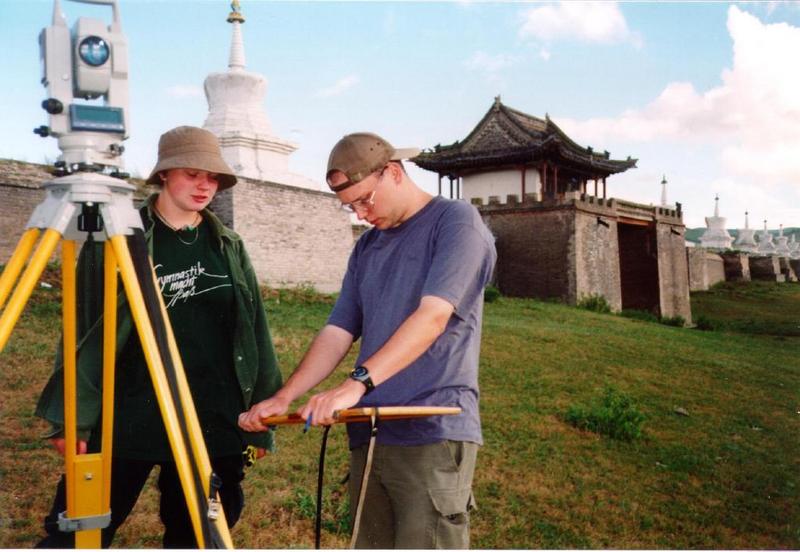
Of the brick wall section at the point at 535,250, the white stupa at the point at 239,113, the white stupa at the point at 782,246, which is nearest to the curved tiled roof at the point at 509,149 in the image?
the brick wall section at the point at 535,250

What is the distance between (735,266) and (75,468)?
34631 millimetres

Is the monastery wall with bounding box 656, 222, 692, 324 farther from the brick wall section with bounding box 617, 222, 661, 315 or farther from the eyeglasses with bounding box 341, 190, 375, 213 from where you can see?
the eyeglasses with bounding box 341, 190, 375, 213

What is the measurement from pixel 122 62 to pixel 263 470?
3.18 metres

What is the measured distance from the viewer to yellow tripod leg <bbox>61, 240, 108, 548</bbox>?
1.81 meters

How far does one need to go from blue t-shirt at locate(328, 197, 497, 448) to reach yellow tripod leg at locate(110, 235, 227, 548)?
48cm

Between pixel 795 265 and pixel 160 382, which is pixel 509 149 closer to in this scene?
pixel 160 382

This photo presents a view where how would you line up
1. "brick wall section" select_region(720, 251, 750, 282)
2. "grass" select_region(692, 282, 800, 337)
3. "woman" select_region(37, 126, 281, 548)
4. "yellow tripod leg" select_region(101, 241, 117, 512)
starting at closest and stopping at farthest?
"yellow tripod leg" select_region(101, 241, 117, 512) < "woman" select_region(37, 126, 281, 548) < "grass" select_region(692, 282, 800, 337) < "brick wall section" select_region(720, 251, 750, 282)

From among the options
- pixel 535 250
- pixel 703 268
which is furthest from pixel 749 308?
pixel 703 268

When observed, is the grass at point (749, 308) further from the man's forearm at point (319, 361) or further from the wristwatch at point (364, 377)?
the wristwatch at point (364, 377)

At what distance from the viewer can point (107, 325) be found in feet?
5.99

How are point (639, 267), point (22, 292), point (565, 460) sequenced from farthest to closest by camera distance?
1. point (639, 267)
2. point (565, 460)
3. point (22, 292)

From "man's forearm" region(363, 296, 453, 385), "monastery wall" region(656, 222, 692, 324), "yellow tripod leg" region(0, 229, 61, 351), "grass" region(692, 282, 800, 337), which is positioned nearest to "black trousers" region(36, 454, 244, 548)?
"yellow tripod leg" region(0, 229, 61, 351)

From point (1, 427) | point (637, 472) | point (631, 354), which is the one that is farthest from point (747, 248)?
point (1, 427)

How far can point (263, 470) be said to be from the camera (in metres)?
4.38
